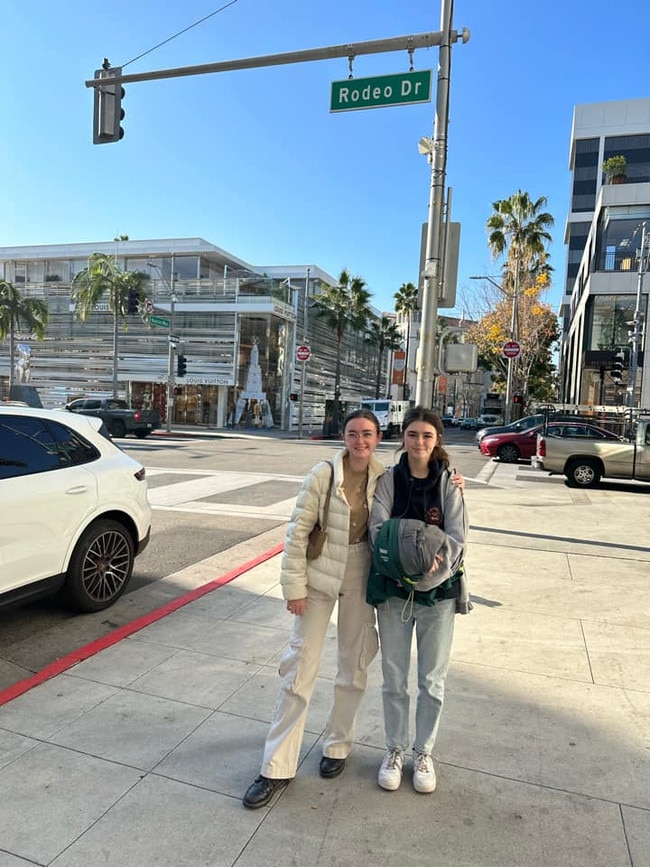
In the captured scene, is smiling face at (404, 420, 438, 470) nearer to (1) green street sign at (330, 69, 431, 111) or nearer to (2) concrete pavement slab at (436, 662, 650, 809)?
(2) concrete pavement slab at (436, 662, 650, 809)

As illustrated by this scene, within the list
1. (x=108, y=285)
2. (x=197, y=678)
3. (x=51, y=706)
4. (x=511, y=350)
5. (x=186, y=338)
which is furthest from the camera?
(x=186, y=338)

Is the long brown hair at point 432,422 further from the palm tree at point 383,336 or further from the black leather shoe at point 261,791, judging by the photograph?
the palm tree at point 383,336

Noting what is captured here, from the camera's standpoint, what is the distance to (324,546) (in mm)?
2637

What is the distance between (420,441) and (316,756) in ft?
5.42

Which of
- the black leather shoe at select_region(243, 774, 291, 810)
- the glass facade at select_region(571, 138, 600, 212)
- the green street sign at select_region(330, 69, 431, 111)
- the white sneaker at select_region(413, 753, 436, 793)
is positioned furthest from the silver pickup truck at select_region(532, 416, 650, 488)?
the glass facade at select_region(571, 138, 600, 212)

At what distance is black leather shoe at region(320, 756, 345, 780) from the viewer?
274cm

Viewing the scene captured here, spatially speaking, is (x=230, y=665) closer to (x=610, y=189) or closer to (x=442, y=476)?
(x=442, y=476)

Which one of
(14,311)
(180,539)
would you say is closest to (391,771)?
(180,539)

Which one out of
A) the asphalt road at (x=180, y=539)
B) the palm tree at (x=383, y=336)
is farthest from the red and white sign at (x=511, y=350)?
the palm tree at (x=383, y=336)

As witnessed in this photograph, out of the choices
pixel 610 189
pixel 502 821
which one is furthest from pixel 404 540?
pixel 610 189

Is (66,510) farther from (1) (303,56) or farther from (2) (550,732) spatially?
(1) (303,56)

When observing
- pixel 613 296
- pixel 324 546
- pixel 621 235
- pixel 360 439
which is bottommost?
pixel 324 546

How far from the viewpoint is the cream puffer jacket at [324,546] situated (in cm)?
261

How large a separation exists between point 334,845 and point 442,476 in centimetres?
155
